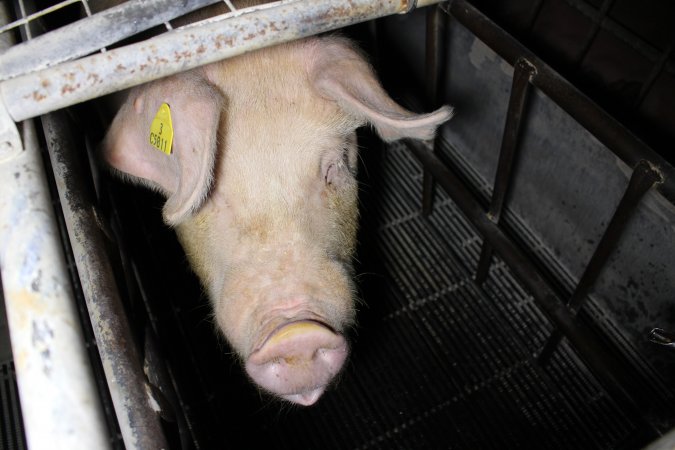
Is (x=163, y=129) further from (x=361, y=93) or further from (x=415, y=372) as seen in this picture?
(x=415, y=372)

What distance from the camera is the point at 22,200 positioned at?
1.11 metres

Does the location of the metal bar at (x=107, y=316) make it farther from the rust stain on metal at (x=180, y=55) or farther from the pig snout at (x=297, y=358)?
the pig snout at (x=297, y=358)

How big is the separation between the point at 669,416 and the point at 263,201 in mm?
1643

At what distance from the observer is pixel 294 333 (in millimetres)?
1715

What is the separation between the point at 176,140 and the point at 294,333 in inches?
28.3

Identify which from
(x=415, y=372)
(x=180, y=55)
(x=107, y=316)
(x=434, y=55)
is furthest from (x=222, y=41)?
(x=415, y=372)

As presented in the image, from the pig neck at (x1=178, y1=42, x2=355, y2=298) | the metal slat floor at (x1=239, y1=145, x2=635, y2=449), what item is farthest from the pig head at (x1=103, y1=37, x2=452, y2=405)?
the metal slat floor at (x1=239, y1=145, x2=635, y2=449)

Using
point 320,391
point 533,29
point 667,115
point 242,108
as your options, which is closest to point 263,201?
point 242,108

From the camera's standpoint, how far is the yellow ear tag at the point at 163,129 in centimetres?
173

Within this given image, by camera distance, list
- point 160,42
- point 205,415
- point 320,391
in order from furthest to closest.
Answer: point 205,415 → point 320,391 → point 160,42

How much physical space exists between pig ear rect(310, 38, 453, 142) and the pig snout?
0.69 metres

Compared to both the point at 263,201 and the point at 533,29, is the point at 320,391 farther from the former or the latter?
the point at 533,29

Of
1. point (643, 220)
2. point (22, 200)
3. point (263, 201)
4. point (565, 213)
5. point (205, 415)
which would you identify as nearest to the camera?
point (22, 200)

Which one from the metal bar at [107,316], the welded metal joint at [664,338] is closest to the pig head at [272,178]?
the metal bar at [107,316]
